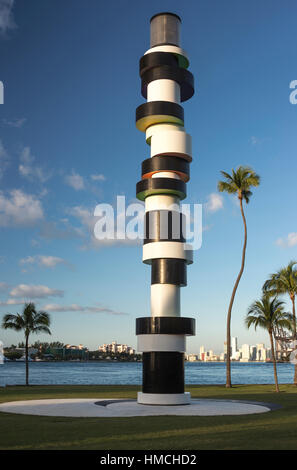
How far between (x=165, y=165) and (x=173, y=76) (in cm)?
426

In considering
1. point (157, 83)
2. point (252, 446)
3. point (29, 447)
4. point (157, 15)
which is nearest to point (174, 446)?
point (252, 446)

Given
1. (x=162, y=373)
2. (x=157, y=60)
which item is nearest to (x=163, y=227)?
(x=162, y=373)

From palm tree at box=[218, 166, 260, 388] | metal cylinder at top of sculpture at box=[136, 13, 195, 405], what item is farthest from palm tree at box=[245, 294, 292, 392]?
metal cylinder at top of sculpture at box=[136, 13, 195, 405]

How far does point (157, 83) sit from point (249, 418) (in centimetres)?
1523

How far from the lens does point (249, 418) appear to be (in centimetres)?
1546

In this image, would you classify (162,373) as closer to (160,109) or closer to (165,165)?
(165,165)

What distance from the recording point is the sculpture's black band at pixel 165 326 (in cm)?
2152

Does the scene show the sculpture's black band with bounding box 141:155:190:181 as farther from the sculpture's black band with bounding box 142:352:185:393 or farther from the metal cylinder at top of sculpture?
the sculpture's black band with bounding box 142:352:185:393

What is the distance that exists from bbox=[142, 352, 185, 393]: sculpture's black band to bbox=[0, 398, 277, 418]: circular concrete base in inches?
32.8

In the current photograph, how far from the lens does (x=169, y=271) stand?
72.8 ft

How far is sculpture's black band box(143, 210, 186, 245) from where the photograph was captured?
22594 millimetres

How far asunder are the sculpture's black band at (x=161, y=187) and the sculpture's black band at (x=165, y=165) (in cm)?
52

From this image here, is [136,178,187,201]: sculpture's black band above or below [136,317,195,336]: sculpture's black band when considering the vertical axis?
above
